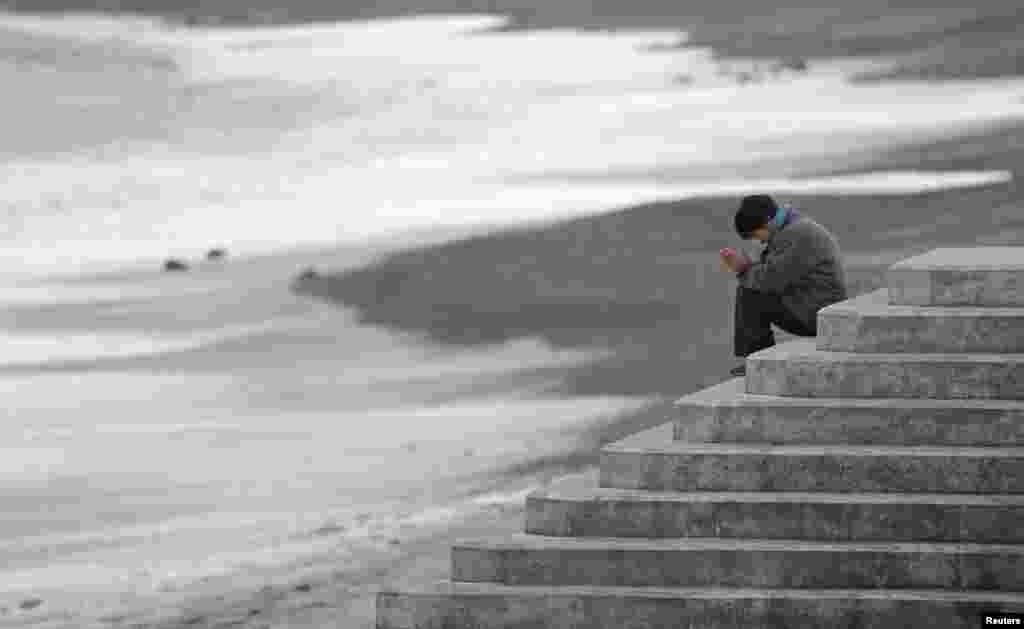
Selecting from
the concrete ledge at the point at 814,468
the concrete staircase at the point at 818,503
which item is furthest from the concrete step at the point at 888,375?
the concrete ledge at the point at 814,468

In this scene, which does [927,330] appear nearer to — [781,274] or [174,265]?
[781,274]

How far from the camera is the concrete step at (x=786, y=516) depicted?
434 inches

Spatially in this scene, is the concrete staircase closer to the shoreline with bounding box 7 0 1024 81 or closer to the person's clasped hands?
the person's clasped hands

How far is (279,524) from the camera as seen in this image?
18.1 metres

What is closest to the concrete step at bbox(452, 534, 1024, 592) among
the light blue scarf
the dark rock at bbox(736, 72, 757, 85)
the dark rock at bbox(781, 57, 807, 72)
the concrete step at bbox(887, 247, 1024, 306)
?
the concrete step at bbox(887, 247, 1024, 306)

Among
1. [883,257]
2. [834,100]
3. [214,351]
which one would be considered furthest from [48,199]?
[883,257]

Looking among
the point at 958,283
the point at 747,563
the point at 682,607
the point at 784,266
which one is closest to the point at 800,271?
the point at 784,266

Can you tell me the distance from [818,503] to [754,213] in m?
2.55

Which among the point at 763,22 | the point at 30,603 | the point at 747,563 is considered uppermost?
the point at 763,22

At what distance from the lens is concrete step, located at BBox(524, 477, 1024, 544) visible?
1102 cm

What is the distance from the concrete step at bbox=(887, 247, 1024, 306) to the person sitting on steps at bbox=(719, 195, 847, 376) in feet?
4.47

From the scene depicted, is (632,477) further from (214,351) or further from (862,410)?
(214,351)

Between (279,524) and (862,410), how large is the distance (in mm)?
7290

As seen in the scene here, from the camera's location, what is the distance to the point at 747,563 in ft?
36.5
